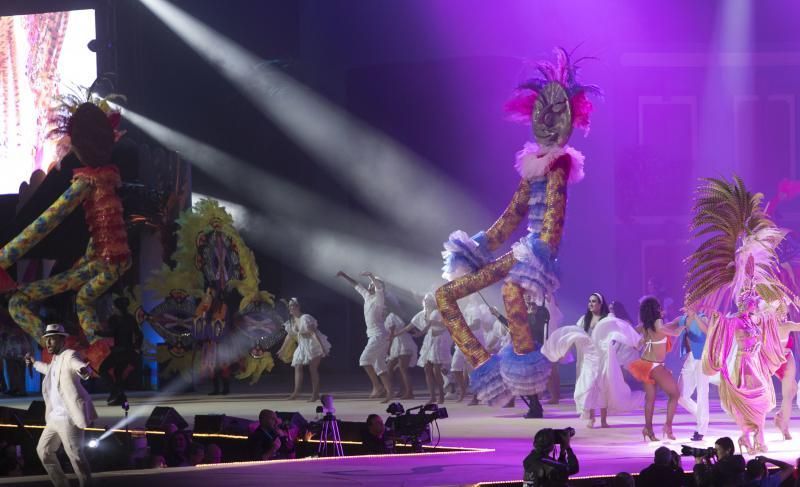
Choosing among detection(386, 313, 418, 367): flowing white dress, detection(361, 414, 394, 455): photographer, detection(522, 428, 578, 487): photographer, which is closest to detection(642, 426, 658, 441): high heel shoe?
detection(361, 414, 394, 455): photographer

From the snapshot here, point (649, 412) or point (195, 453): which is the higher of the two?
point (649, 412)

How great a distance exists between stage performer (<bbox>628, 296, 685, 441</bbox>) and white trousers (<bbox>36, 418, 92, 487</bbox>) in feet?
16.4

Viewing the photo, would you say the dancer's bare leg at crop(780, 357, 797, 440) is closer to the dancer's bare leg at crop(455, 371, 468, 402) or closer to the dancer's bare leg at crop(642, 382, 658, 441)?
the dancer's bare leg at crop(642, 382, 658, 441)

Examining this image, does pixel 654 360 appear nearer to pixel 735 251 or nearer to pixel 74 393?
pixel 735 251

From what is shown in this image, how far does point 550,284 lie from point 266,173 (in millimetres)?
11717

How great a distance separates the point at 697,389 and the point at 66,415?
5.83m

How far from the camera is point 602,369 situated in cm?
1365

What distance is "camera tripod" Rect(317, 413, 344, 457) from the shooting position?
12.1 m

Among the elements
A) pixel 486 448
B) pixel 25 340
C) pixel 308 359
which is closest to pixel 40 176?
pixel 25 340

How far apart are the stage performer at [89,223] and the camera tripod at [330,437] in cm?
651

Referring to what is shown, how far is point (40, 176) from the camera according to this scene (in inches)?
837

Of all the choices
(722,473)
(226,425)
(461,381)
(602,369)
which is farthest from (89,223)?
(722,473)

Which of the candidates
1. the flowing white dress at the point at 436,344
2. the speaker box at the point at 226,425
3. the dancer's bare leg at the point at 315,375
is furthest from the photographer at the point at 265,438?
the dancer's bare leg at the point at 315,375

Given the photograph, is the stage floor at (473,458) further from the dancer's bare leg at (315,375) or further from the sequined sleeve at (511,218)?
the sequined sleeve at (511,218)
